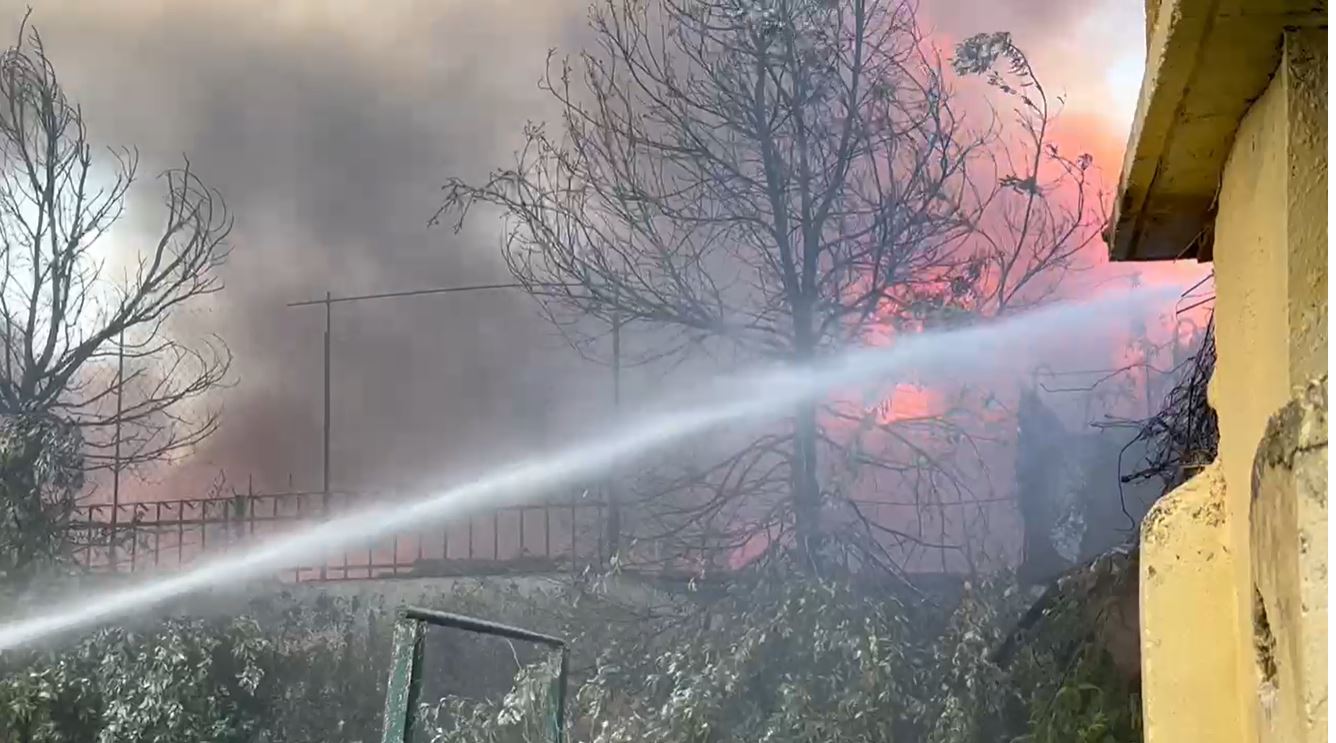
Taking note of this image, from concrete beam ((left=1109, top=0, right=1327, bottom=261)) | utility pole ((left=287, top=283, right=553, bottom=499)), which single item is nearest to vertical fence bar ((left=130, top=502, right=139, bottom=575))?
utility pole ((left=287, top=283, right=553, bottom=499))

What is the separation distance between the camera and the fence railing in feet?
16.7

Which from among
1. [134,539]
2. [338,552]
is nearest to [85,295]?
[134,539]

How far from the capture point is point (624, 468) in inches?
196

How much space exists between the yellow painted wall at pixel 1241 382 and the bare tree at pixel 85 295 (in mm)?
5040

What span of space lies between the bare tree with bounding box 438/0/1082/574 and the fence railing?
551 mm

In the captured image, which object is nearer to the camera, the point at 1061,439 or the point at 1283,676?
the point at 1283,676

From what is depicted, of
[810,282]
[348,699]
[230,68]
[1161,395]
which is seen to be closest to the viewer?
[1161,395]

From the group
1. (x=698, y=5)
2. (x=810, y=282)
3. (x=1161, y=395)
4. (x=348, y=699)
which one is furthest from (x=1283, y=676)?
(x=348, y=699)

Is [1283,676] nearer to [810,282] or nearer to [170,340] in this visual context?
[810,282]

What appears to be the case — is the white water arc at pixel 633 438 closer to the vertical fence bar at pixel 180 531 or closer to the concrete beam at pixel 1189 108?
the vertical fence bar at pixel 180 531

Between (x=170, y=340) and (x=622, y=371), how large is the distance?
7.12 feet

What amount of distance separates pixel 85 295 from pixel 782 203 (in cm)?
322

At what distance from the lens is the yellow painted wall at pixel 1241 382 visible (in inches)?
35.6

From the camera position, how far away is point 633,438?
197 inches
